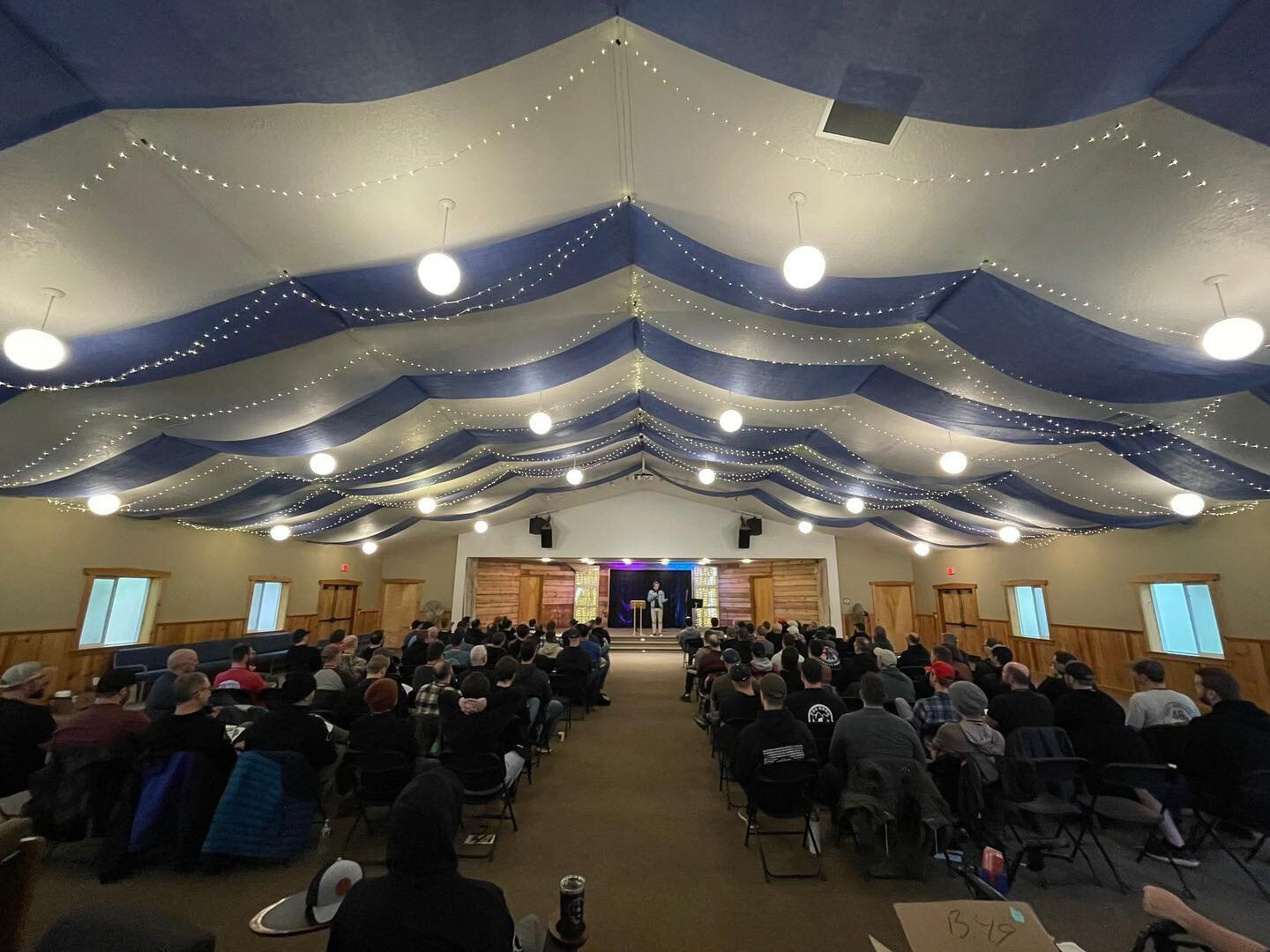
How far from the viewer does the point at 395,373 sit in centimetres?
548

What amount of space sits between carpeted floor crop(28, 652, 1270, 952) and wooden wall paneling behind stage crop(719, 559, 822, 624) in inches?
449

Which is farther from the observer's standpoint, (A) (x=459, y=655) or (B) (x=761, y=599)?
(B) (x=761, y=599)

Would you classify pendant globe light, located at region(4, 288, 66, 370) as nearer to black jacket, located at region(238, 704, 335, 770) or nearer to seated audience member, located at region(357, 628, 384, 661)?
black jacket, located at region(238, 704, 335, 770)

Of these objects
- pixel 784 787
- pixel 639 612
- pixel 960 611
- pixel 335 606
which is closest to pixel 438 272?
pixel 784 787

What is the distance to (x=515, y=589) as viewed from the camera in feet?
54.4

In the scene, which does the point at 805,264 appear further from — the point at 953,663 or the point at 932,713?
the point at 953,663

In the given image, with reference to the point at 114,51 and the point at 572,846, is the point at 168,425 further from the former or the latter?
the point at 572,846

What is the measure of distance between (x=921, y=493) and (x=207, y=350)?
882cm

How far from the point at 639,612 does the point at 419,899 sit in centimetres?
1671

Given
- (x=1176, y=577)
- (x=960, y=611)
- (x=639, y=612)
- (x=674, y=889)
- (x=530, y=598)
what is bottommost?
(x=674, y=889)

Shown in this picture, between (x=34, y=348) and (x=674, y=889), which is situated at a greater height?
(x=34, y=348)

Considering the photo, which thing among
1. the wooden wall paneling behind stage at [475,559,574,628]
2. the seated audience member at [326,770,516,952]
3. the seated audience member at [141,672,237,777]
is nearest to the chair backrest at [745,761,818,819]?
the seated audience member at [326,770,516,952]

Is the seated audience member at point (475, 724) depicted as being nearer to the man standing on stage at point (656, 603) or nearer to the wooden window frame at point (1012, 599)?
the wooden window frame at point (1012, 599)

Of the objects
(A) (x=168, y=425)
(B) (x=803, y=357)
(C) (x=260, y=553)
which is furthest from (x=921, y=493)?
(C) (x=260, y=553)
